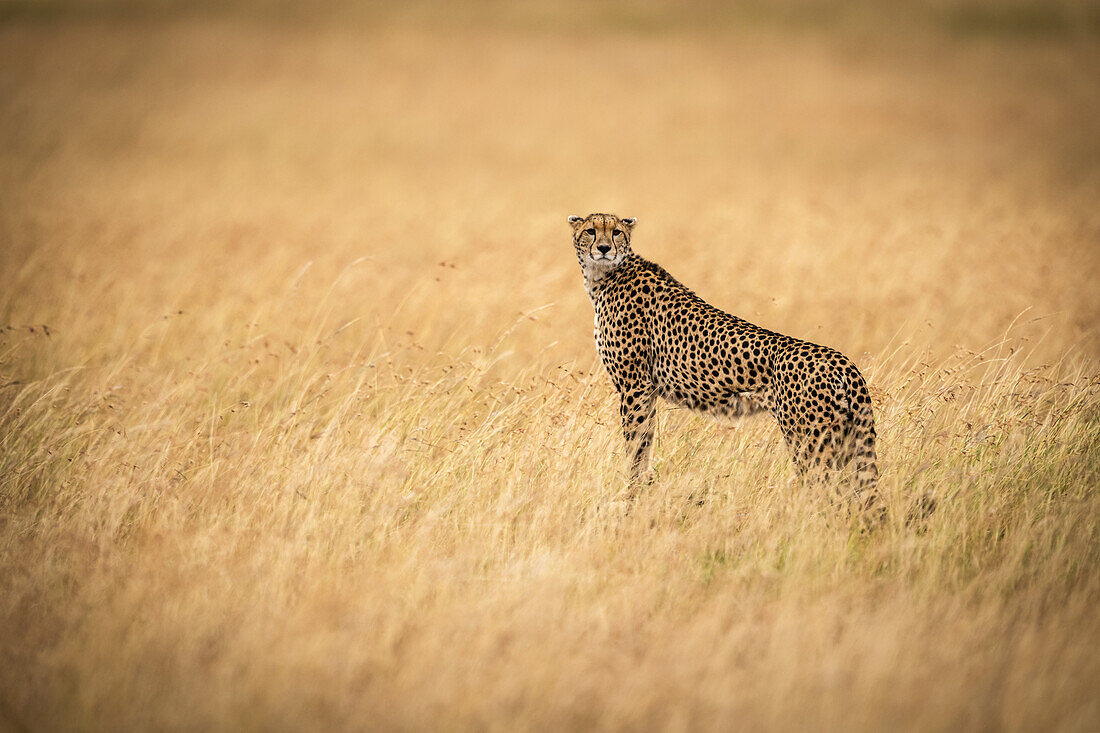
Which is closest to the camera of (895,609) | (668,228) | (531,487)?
(895,609)

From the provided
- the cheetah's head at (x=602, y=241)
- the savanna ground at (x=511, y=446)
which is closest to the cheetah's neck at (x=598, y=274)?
the cheetah's head at (x=602, y=241)

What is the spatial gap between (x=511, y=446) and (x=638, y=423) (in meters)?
0.65

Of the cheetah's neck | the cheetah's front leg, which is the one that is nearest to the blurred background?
the cheetah's neck

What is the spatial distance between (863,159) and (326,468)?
47.8ft

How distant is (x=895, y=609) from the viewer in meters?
3.56

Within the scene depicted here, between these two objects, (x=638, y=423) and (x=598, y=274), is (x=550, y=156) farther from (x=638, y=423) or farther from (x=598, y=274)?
(x=638, y=423)

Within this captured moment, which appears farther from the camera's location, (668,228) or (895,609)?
(668,228)

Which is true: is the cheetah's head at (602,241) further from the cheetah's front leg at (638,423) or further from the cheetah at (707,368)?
the cheetah's front leg at (638,423)

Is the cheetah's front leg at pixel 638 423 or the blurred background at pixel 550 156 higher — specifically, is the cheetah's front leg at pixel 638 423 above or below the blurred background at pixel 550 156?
below

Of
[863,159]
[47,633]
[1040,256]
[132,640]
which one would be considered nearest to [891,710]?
[132,640]

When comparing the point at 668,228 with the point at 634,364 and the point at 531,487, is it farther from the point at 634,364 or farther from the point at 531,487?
the point at 531,487

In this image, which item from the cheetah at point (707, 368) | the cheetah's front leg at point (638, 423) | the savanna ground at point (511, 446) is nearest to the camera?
the savanna ground at point (511, 446)

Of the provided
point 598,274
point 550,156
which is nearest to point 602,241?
point 598,274

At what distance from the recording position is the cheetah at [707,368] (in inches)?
164
